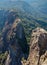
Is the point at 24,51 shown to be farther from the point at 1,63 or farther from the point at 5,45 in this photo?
the point at 5,45

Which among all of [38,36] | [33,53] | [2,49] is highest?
[38,36]

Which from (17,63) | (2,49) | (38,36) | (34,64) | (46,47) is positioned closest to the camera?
(34,64)

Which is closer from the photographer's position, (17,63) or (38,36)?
(38,36)

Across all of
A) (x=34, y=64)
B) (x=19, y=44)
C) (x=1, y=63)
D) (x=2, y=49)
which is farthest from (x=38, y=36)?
(x=2, y=49)

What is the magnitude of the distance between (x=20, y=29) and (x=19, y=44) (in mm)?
12030

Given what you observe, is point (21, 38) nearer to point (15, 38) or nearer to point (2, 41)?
point (15, 38)

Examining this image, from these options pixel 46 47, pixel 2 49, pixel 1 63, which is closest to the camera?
pixel 46 47

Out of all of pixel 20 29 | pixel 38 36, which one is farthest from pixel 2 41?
pixel 38 36

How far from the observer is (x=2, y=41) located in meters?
138

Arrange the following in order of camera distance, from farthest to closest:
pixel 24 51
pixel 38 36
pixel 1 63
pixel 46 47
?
pixel 1 63
pixel 24 51
pixel 38 36
pixel 46 47

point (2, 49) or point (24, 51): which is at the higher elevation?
point (24, 51)

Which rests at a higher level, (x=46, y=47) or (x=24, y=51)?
(x=46, y=47)

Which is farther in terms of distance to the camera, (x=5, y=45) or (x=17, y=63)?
(x=5, y=45)

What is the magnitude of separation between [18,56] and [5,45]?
31.5 metres
